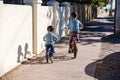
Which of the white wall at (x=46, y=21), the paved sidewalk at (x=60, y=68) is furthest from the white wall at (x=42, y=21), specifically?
the paved sidewalk at (x=60, y=68)

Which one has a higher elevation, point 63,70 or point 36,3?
point 36,3

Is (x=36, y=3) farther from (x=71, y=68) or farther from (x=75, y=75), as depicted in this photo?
(x=75, y=75)

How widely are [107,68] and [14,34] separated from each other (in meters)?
2.85

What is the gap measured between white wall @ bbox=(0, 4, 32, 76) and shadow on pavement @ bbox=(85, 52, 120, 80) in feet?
6.75

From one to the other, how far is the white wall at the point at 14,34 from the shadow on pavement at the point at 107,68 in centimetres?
206

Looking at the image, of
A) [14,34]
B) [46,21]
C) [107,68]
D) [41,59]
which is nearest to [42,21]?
[46,21]

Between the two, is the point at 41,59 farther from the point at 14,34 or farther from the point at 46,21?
the point at 46,21

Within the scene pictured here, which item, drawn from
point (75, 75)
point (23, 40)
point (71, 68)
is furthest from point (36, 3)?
point (75, 75)

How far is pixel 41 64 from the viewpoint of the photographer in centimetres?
1066

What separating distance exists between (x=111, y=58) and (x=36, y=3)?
3.20 meters

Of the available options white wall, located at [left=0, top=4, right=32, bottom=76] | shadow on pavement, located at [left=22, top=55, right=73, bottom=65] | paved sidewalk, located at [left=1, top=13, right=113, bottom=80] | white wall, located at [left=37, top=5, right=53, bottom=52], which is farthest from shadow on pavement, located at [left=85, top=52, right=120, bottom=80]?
white wall, located at [left=37, top=5, right=53, bottom=52]

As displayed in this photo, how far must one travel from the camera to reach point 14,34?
9906 millimetres

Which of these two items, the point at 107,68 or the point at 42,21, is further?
the point at 42,21

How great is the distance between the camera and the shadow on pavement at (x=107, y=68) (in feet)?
30.3
